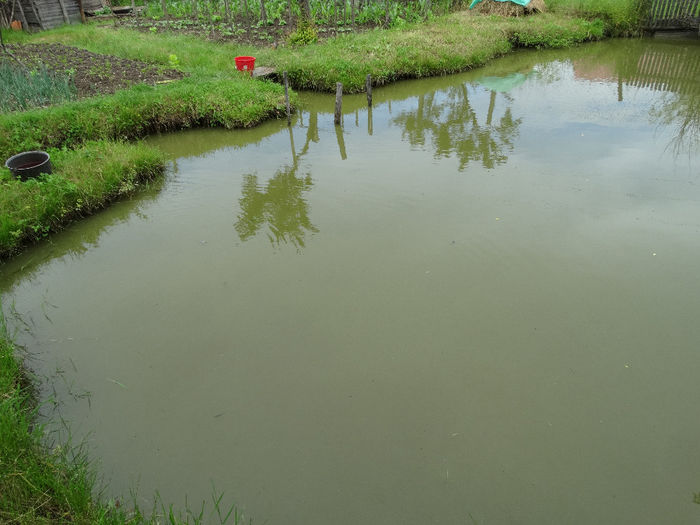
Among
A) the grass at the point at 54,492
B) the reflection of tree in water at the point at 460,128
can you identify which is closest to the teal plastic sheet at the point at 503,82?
the reflection of tree in water at the point at 460,128

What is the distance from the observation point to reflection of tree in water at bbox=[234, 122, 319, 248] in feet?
17.1

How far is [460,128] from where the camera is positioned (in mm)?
8172

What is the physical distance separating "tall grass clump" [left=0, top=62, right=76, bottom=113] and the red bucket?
10.5 feet

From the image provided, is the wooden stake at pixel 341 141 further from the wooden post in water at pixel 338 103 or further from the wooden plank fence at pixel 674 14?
the wooden plank fence at pixel 674 14

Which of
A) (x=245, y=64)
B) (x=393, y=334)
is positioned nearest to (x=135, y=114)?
(x=245, y=64)

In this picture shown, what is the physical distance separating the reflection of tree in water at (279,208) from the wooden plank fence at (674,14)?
14.0 metres

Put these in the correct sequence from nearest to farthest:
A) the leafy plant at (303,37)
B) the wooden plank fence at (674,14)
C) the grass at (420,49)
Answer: the grass at (420,49) → the leafy plant at (303,37) → the wooden plank fence at (674,14)

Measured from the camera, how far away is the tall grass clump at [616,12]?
46.3 feet

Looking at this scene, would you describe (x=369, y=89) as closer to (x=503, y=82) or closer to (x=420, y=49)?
(x=420, y=49)

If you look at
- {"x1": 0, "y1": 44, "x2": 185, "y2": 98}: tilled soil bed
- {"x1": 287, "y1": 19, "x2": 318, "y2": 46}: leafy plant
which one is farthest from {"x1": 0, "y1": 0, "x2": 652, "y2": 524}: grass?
{"x1": 287, "y1": 19, "x2": 318, "y2": 46}: leafy plant

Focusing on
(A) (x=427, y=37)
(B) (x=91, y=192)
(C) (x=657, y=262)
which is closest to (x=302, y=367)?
(C) (x=657, y=262)

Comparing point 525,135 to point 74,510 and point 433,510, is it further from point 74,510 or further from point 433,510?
point 74,510

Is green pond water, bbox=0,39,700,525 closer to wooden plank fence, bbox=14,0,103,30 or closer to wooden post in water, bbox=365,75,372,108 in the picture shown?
wooden post in water, bbox=365,75,372,108

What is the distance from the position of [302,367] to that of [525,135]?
6.05 metres
